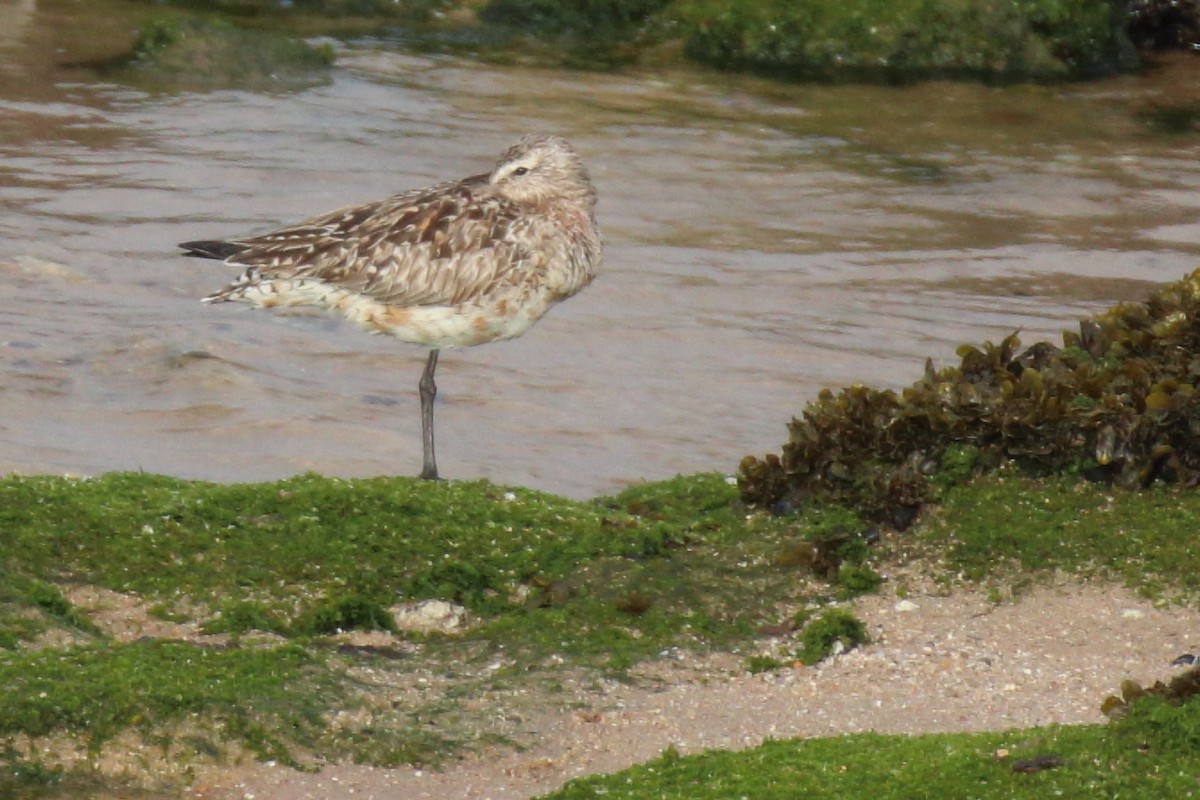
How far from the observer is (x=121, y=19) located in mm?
18750

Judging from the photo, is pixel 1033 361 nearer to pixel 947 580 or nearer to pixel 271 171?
pixel 947 580

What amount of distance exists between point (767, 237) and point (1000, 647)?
24.7 feet

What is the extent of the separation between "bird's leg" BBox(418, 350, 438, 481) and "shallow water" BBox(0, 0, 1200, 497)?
1.90 ft

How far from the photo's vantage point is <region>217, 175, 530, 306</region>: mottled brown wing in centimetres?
898

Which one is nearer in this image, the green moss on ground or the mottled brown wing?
the green moss on ground

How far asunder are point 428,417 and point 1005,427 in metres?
3.06

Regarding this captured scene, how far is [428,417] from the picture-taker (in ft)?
30.1

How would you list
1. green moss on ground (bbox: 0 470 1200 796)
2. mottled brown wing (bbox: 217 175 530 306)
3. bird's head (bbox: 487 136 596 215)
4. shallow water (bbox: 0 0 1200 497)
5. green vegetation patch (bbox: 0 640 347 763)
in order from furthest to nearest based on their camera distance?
shallow water (bbox: 0 0 1200 497) < bird's head (bbox: 487 136 596 215) < mottled brown wing (bbox: 217 175 530 306) < green moss on ground (bbox: 0 470 1200 796) < green vegetation patch (bbox: 0 640 347 763)

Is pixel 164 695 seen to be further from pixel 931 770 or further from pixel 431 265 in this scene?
pixel 431 265

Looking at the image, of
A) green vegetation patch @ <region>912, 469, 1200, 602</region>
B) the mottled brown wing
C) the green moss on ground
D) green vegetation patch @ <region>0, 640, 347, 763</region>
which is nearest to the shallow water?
the mottled brown wing

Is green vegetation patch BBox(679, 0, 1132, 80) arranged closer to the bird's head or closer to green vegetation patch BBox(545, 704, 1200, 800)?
the bird's head

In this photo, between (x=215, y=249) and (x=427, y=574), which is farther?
(x=215, y=249)

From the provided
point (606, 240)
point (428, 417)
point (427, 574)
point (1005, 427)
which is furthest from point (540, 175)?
point (606, 240)

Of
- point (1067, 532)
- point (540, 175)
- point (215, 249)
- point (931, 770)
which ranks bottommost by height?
point (931, 770)
